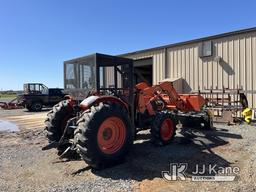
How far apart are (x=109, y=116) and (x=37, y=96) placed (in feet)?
58.8

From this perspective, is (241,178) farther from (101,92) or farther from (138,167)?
(101,92)

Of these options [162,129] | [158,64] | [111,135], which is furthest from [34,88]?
[111,135]

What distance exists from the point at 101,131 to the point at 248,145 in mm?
4208

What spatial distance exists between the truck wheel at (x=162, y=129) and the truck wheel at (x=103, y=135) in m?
1.51

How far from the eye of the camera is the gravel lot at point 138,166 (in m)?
4.54

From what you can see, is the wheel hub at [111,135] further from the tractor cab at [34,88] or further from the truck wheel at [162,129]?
the tractor cab at [34,88]

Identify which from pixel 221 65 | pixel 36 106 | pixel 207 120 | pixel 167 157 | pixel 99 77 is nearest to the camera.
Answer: pixel 99 77

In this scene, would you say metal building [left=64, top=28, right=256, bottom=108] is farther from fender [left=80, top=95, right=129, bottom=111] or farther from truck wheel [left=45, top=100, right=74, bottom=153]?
fender [left=80, top=95, right=129, bottom=111]

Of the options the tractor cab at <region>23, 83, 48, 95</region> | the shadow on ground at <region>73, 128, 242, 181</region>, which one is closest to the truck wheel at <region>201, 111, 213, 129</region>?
the shadow on ground at <region>73, 128, 242, 181</region>

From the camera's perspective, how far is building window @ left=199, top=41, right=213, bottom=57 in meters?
13.0

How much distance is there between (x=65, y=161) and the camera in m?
6.05

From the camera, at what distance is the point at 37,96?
21922mm

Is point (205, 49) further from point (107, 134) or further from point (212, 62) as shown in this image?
point (107, 134)

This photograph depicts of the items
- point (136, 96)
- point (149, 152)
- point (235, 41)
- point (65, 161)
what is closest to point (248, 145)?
point (149, 152)
